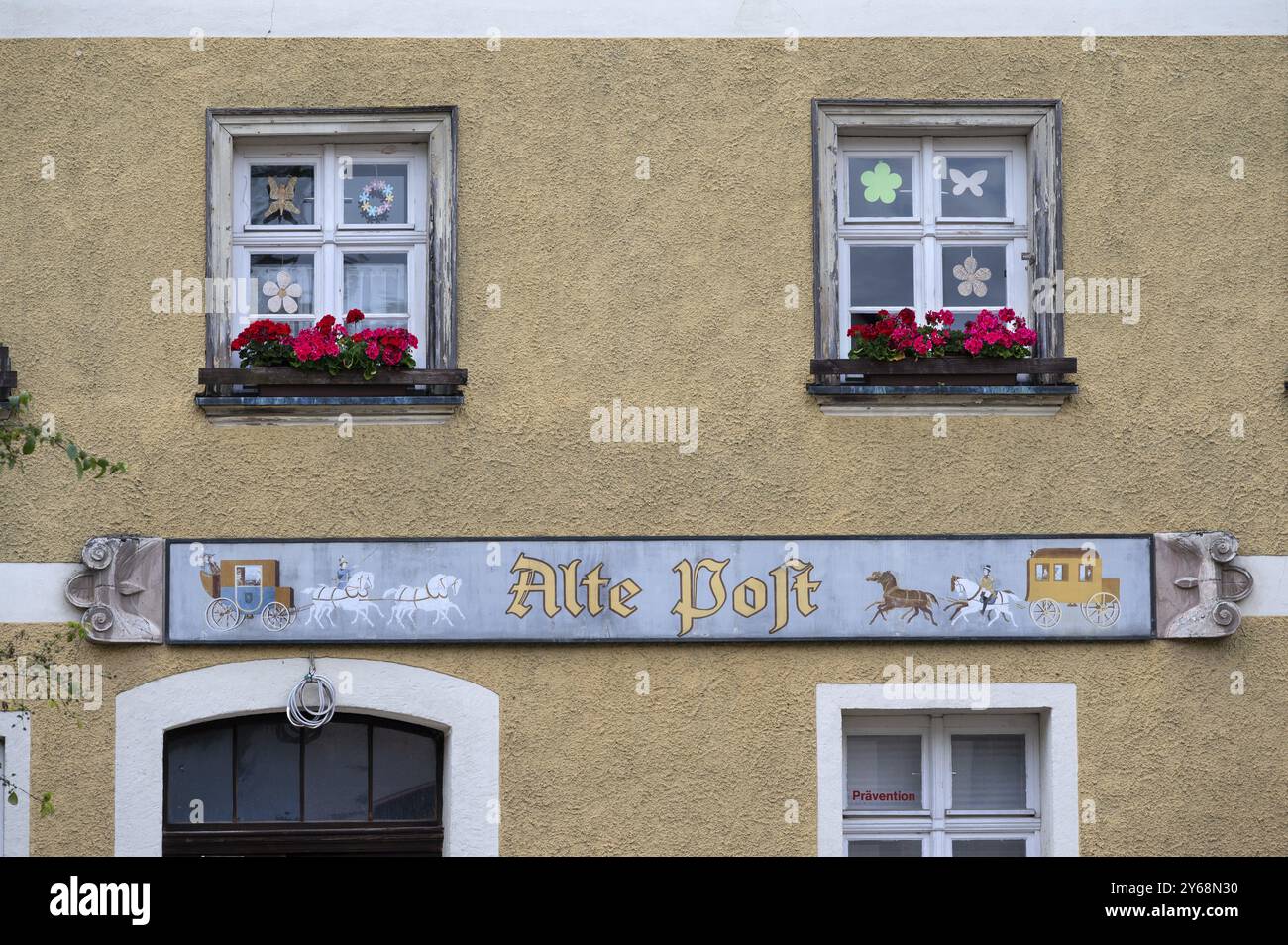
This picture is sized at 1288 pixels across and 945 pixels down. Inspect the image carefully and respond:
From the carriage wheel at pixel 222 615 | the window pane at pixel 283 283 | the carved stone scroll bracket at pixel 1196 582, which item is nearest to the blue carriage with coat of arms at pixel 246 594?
the carriage wheel at pixel 222 615

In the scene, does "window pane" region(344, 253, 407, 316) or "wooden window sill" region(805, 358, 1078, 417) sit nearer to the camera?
"wooden window sill" region(805, 358, 1078, 417)

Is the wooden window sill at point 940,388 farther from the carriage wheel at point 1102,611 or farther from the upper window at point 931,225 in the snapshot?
the carriage wheel at point 1102,611

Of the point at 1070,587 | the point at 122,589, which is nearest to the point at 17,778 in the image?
the point at 122,589

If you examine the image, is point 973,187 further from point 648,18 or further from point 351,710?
point 351,710

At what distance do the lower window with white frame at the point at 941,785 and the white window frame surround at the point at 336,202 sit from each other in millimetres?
2585

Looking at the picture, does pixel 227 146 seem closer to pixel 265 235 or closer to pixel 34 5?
pixel 265 235

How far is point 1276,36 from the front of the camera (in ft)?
26.0

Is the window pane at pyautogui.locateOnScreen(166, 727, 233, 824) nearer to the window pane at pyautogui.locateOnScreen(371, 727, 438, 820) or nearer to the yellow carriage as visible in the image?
the window pane at pyautogui.locateOnScreen(371, 727, 438, 820)

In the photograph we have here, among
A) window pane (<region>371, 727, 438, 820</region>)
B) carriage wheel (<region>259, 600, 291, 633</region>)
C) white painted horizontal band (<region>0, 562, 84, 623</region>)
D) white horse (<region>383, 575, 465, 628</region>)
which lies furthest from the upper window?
white painted horizontal band (<region>0, 562, 84, 623</region>)

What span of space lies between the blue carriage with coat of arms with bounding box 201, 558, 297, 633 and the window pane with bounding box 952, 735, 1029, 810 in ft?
9.95

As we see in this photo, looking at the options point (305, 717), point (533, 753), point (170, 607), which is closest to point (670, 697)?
point (533, 753)

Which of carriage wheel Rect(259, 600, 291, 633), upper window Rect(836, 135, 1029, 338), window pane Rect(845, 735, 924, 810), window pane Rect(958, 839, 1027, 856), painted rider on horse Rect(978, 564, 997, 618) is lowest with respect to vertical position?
window pane Rect(958, 839, 1027, 856)

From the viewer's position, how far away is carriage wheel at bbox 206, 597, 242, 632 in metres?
7.62

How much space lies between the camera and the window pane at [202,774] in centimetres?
781
